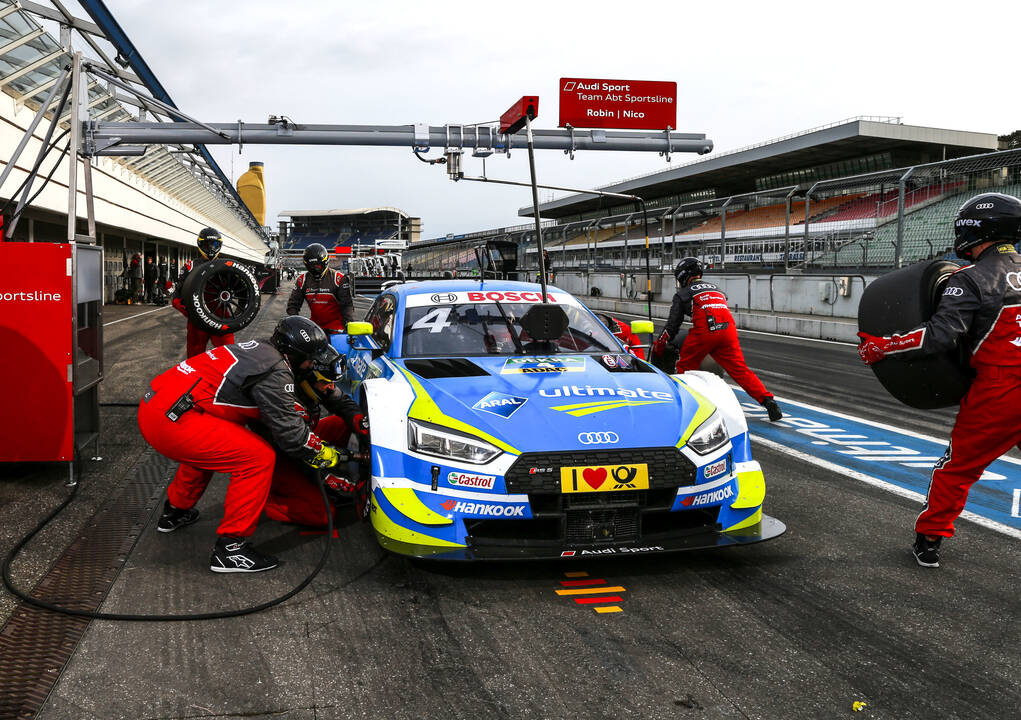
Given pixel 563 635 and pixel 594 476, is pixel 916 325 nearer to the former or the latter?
pixel 594 476

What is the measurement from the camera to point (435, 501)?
3.65 metres

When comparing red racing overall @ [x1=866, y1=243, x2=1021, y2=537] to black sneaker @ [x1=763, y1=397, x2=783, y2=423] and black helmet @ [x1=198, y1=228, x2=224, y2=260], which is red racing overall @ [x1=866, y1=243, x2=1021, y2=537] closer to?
black sneaker @ [x1=763, y1=397, x2=783, y2=423]

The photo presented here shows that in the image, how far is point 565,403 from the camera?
4.10m

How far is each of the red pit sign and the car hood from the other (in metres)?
17.3

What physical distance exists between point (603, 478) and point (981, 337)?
1804 mm

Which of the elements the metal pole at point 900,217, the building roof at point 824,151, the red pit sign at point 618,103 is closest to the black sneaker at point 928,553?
the metal pole at point 900,217

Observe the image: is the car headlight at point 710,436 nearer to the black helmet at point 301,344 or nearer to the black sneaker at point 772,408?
the black helmet at point 301,344

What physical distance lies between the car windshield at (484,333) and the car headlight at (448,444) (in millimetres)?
1256

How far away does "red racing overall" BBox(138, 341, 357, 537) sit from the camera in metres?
4.04

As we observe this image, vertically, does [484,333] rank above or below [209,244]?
below

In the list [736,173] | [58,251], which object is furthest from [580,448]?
[736,173]

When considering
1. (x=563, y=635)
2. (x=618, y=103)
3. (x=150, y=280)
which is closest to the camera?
(x=563, y=635)

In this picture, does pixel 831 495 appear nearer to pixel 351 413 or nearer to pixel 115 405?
pixel 351 413

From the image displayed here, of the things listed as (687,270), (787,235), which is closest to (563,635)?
(687,270)
